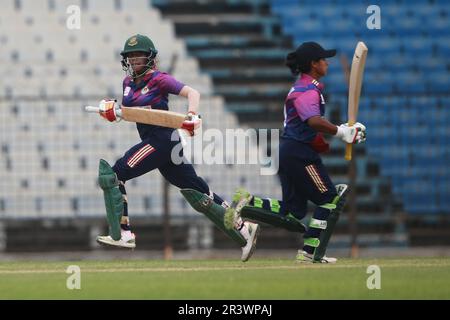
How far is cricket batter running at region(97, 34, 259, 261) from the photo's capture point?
8.52 m

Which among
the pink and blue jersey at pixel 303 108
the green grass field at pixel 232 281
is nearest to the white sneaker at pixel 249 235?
the green grass field at pixel 232 281

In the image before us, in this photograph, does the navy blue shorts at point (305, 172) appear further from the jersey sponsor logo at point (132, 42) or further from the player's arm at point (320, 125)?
the jersey sponsor logo at point (132, 42)

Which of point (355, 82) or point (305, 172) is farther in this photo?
point (355, 82)

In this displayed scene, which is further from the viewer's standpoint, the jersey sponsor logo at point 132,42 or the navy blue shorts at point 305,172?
the jersey sponsor logo at point 132,42

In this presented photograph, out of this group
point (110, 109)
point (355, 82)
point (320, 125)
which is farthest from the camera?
point (355, 82)

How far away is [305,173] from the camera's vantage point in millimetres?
8359

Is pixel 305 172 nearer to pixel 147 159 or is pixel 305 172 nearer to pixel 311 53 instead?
pixel 311 53

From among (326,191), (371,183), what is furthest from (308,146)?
(371,183)

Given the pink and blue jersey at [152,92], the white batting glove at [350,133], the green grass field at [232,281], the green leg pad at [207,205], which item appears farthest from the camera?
the green leg pad at [207,205]

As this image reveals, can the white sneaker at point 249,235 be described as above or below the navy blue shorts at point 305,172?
below

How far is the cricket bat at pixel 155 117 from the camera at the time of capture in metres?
8.34

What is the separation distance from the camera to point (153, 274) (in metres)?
7.80

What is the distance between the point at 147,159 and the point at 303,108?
1203 millimetres

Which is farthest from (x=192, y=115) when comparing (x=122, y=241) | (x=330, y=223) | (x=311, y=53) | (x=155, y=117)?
(x=330, y=223)
